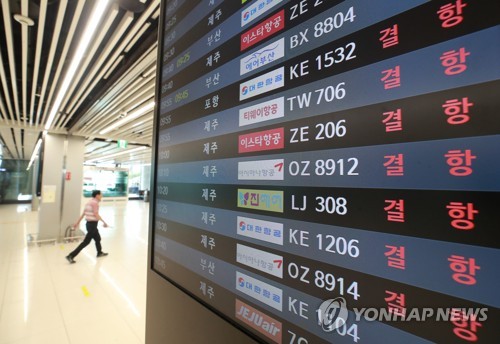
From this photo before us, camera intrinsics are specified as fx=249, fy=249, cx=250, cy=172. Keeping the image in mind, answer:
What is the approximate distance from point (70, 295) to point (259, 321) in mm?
4273

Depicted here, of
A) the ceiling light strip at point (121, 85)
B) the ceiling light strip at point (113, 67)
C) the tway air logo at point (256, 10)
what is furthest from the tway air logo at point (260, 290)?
the ceiling light strip at point (113, 67)

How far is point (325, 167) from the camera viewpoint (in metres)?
→ 0.65

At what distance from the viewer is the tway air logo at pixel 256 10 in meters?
0.86

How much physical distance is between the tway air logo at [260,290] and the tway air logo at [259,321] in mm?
41

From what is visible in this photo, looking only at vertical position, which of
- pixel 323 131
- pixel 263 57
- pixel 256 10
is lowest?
pixel 323 131

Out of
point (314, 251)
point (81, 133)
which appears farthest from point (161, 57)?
point (81, 133)

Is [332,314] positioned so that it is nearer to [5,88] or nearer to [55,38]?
[55,38]

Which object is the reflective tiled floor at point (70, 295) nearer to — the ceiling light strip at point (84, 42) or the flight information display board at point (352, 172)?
the flight information display board at point (352, 172)

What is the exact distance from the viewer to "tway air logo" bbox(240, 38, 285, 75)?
2.65 feet

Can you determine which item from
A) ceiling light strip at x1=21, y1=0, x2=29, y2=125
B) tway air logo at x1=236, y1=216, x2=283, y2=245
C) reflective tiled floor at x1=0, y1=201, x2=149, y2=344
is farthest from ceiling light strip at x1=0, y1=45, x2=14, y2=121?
tway air logo at x1=236, y1=216, x2=283, y2=245

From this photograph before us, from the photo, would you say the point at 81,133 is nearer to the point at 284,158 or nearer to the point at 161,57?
the point at 161,57

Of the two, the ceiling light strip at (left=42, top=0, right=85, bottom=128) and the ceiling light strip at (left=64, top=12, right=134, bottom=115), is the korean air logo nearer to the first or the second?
the ceiling light strip at (left=64, top=12, right=134, bottom=115)

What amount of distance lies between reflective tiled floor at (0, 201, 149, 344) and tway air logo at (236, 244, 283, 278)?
274cm

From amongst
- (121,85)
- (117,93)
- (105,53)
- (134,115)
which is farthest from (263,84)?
(134,115)
